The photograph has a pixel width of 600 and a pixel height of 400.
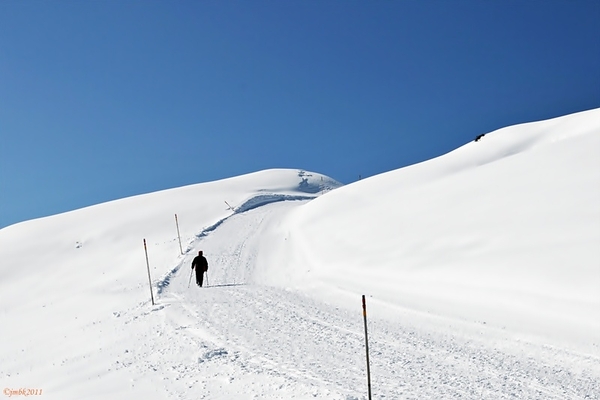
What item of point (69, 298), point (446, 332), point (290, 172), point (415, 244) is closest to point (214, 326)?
point (446, 332)

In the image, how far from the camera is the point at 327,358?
30.3ft

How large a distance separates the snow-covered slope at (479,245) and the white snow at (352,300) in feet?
0.23

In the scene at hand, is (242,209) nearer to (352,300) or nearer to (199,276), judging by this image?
(199,276)

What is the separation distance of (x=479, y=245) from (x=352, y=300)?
15.6 ft

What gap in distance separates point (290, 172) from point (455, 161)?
120 feet

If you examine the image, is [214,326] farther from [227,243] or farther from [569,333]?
[227,243]

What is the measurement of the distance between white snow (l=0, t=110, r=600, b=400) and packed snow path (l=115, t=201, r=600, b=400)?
0.05 meters

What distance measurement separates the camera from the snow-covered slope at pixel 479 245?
12.0 meters

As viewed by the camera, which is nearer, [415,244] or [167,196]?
[415,244]

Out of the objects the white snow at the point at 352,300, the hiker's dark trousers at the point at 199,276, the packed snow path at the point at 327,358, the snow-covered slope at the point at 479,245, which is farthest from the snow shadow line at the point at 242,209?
the packed snow path at the point at 327,358

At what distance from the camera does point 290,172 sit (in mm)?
70062

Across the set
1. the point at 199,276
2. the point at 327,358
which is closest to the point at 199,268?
the point at 199,276

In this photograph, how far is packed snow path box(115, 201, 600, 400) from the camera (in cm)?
761

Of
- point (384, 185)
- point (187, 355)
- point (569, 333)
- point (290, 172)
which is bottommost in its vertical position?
point (569, 333)
